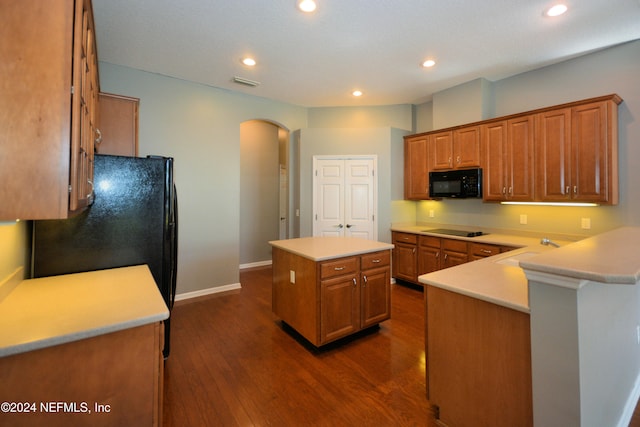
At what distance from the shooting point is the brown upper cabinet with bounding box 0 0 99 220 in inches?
40.1

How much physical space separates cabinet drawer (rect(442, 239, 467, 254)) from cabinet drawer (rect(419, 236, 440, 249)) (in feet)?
0.31

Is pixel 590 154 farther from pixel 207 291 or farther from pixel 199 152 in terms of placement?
pixel 207 291

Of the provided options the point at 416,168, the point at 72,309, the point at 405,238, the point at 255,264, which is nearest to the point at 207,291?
the point at 255,264

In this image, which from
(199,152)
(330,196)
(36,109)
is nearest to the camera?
(36,109)

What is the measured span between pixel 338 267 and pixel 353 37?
224 cm

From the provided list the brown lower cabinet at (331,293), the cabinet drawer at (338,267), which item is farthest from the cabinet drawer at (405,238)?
the cabinet drawer at (338,267)

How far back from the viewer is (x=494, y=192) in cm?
366

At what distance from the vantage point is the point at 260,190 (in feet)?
19.3

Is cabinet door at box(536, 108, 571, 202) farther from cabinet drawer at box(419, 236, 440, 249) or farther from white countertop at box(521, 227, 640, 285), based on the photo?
white countertop at box(521, 227, 640, 285)

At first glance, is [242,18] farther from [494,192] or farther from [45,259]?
[494,192]

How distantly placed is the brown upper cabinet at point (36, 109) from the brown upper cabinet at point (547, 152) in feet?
13.3

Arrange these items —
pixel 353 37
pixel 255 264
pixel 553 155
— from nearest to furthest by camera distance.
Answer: pixel 353 37, pixel 553 155, pixel 255 264

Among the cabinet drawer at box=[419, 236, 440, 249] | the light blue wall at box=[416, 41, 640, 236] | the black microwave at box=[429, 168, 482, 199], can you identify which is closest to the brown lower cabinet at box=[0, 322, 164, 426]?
the cabinet drawer at box=[419, 236, 440, 249]

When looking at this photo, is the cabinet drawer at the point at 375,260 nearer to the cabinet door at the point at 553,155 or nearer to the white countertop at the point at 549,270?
the white countertop at the point at 549,270
